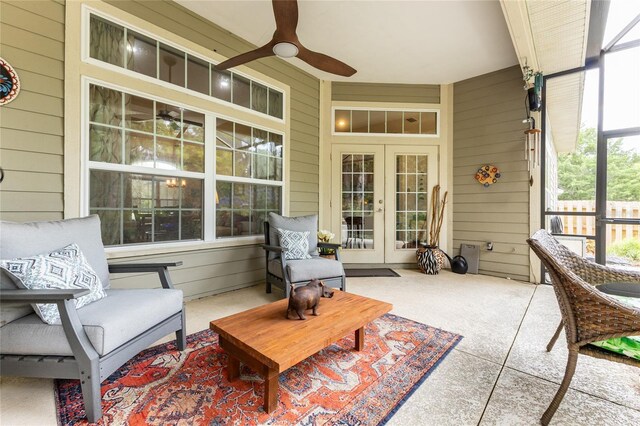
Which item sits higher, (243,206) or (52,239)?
(243,206)

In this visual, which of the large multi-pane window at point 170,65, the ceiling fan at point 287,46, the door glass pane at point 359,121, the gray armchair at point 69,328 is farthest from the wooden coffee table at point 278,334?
the door glass pane at point 359,121

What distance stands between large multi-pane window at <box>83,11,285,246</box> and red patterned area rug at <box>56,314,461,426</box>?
4.84 ft

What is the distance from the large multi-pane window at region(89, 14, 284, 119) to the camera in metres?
2.57

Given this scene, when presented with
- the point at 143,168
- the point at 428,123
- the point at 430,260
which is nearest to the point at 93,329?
the point at 143,168

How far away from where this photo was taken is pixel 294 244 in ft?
10.7

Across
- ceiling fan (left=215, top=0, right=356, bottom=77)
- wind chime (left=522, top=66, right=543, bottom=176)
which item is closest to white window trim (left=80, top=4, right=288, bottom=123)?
ceiling fan (left=215, top=0, right=356, bottom=77)

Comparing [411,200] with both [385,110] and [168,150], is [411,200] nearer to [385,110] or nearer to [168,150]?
[385,110]

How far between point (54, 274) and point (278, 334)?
4.25 feet

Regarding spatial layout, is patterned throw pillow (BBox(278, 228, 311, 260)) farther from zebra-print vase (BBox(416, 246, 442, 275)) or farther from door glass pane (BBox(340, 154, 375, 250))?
zebra-print vase (BBox(416, 246, 442, 275))

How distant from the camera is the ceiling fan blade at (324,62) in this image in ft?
8.34

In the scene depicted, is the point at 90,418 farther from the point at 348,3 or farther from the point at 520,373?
the point at 348,3

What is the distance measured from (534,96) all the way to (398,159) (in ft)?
6.48

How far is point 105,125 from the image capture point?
102 inches

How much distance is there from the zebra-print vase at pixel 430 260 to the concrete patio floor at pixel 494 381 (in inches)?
52.4
